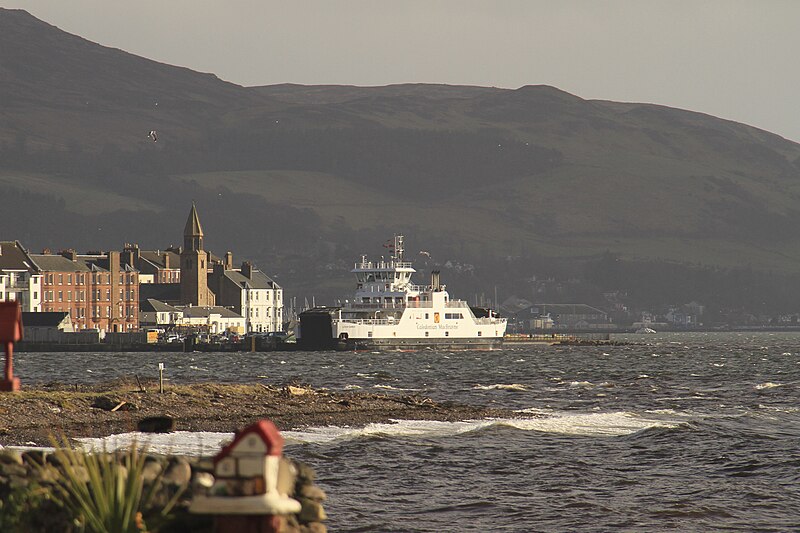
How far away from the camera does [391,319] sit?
5482 inches

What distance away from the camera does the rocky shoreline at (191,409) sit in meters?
36.3

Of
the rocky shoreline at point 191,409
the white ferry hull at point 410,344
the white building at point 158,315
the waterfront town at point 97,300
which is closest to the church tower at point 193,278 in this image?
the waterfront town at point 97,300

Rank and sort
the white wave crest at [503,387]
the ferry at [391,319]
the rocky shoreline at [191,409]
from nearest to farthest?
the rocky shoreline at [191,409], the white wave crest at [503,387], the ferry at [391,319]

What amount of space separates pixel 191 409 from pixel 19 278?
5206 inches

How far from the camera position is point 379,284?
14262cm

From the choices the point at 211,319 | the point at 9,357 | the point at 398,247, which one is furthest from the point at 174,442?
the point at 211,319

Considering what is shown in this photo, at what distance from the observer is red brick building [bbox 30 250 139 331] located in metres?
175

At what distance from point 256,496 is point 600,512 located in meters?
17.0

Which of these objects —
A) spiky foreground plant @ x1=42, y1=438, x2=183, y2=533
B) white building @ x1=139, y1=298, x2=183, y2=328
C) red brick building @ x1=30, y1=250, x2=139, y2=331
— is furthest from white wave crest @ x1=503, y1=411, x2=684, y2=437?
white building @ x1=139, y1=298, x2=183, y2=328

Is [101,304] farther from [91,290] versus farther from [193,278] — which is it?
[193,278]

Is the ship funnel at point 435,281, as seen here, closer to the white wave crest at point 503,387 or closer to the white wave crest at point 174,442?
the white wave crest at point 503,387

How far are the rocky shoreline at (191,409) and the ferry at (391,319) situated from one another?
86.4 m

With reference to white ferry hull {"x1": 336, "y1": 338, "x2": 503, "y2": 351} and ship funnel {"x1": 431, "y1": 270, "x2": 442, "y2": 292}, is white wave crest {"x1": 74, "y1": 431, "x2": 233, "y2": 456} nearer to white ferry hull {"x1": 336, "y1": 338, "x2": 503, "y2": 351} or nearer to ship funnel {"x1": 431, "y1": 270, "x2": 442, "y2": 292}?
white ferry hull {"x1": 336, "y1": 338, "x2": 503, "y2": 351}

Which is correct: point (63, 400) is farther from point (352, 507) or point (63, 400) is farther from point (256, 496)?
point (256, 496)
